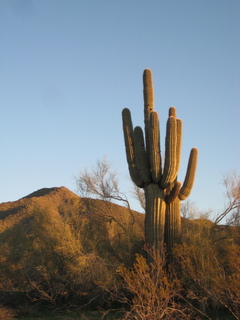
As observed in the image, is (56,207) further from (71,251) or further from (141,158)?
(141,158)

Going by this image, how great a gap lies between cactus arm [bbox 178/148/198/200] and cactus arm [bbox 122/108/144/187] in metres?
1.61

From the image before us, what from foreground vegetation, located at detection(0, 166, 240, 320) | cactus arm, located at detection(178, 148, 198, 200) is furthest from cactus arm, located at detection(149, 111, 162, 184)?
foreground vegetation, located at detection(0, 166, 240, 320)

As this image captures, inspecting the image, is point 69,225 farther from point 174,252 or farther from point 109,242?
point 174,252

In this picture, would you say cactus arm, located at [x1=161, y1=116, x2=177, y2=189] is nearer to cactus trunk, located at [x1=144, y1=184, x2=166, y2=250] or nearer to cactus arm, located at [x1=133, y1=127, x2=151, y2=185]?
cactus trunk, located at [x1=144, y1=184, x2=166, y2=250]

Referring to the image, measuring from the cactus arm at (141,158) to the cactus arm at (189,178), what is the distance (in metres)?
1.42

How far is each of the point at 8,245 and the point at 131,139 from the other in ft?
30.1

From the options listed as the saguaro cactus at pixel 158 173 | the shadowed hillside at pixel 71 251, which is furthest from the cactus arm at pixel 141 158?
the shadowed hillside at pixel 71 251

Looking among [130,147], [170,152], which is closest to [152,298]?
[170,152]

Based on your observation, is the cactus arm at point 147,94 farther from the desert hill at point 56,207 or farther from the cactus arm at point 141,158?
the desert hill at point 56,207

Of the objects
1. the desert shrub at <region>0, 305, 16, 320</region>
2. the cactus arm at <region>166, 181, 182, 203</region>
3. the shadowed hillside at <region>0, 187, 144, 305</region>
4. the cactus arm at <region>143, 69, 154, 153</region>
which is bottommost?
the desert shrub at <region>0, 305, 16, 320</region>

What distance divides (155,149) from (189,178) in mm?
1843

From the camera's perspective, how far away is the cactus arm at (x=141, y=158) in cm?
1570

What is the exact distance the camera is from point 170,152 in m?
15.0

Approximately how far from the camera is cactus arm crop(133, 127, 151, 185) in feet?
51.5
